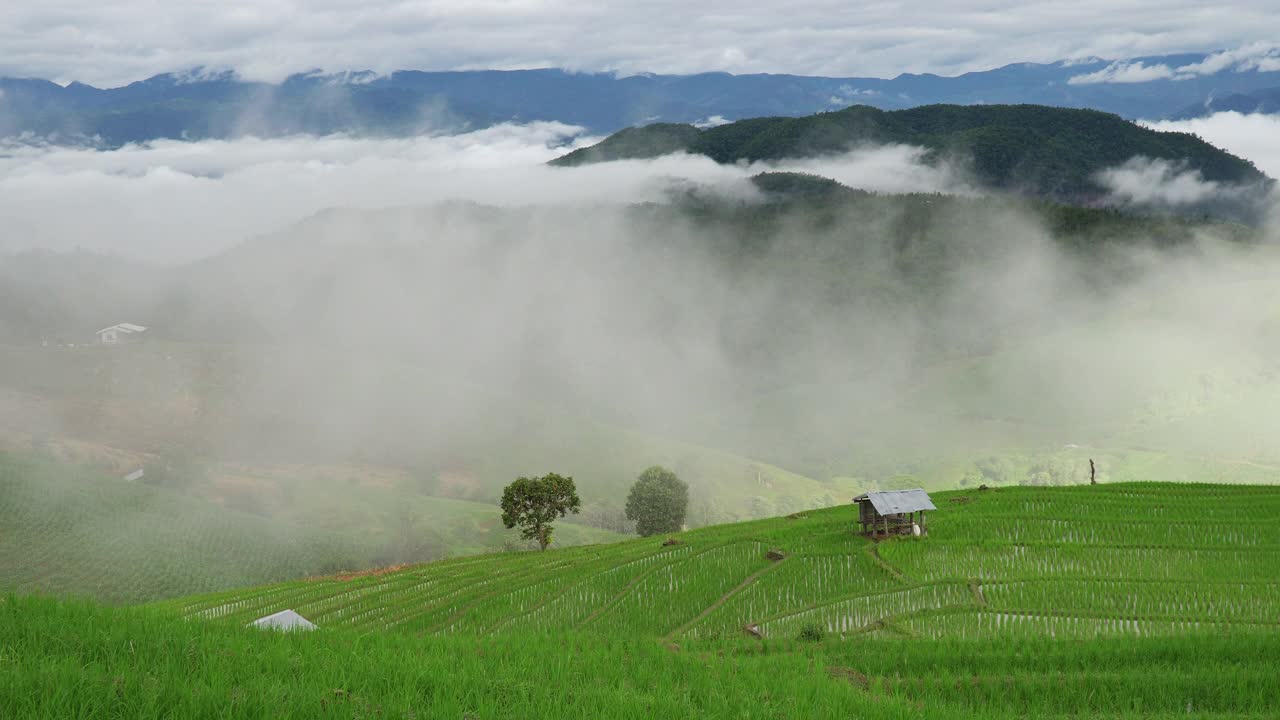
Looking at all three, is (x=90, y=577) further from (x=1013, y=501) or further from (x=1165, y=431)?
(x=1165, y=431)

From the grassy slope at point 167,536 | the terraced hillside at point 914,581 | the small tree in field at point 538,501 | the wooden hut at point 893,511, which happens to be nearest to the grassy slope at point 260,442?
the grassy slope at point 167,536

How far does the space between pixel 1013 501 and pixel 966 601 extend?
A: 65.2ft

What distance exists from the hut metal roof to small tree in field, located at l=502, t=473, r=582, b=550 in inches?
1263

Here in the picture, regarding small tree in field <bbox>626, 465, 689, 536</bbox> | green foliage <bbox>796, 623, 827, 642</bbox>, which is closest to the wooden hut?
green foliage <bbox>796, 623, 827, 642</bbox>

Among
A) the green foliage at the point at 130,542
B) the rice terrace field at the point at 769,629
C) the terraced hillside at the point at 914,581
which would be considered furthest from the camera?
the green foliage at the point at 130,542

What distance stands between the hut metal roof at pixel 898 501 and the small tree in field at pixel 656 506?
40.4 m

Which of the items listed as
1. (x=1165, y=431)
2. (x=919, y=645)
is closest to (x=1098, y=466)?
(x=1165, y=431)

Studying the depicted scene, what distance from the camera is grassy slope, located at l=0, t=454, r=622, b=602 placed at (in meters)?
75.6

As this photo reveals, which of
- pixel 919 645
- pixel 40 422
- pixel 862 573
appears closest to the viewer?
pixel 919 645

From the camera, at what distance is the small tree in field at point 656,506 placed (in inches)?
3396

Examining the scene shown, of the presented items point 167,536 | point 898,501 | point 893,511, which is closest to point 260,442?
point 167,536

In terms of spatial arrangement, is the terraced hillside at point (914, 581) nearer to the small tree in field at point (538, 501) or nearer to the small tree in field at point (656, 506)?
the small tree in field at point (538, 501)

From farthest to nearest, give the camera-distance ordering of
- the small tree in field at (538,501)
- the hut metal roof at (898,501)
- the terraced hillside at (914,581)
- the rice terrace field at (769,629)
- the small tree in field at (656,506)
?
the small tree in field at (656,506)
the small tree in field at (538,501)
the hut metal roof at (898,501)
the terraced hillside at (914,581)
the rice terrace field at (769,629)

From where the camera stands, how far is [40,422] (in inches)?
5743
